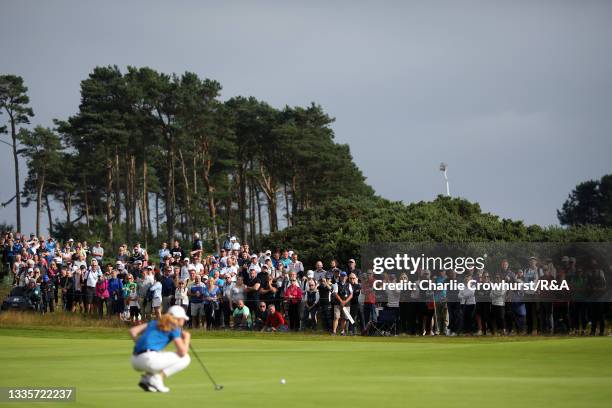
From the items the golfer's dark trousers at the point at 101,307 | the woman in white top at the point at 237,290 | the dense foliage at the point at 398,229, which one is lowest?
the golfer's dark trousers at the point at 101,307

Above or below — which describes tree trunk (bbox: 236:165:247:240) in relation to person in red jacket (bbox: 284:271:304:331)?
above

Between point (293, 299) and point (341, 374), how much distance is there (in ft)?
54.4

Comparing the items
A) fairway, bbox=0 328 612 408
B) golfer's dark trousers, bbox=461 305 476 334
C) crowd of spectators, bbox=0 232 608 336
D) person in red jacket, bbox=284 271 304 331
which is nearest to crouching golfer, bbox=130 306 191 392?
fairway, bbox=0 328 612 408

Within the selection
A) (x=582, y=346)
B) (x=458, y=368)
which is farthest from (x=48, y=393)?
(x=582, y=346)

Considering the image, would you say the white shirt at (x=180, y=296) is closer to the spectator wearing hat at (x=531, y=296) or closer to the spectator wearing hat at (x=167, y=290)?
the spectator wearing hat at (x=167, y=290)

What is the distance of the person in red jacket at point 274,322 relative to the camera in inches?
1398

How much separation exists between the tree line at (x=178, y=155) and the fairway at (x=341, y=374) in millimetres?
55531

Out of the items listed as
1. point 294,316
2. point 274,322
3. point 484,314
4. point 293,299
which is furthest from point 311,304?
point 484,314

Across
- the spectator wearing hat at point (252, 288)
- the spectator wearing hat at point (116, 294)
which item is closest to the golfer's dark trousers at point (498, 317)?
the spectator wearing hat at point (252, 288)

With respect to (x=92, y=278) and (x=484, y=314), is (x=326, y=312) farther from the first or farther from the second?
(x=92, y=278)

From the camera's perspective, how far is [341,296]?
3462cm

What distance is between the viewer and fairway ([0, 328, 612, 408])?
14539 millimetres

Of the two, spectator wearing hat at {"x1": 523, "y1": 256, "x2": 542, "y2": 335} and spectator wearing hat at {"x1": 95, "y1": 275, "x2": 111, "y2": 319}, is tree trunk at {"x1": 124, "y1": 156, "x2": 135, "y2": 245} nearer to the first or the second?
spectator wearing hat at {"x1": 95, "y1": 275, "x2": 111, "y2": 319}

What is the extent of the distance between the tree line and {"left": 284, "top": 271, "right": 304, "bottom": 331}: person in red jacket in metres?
44.7
